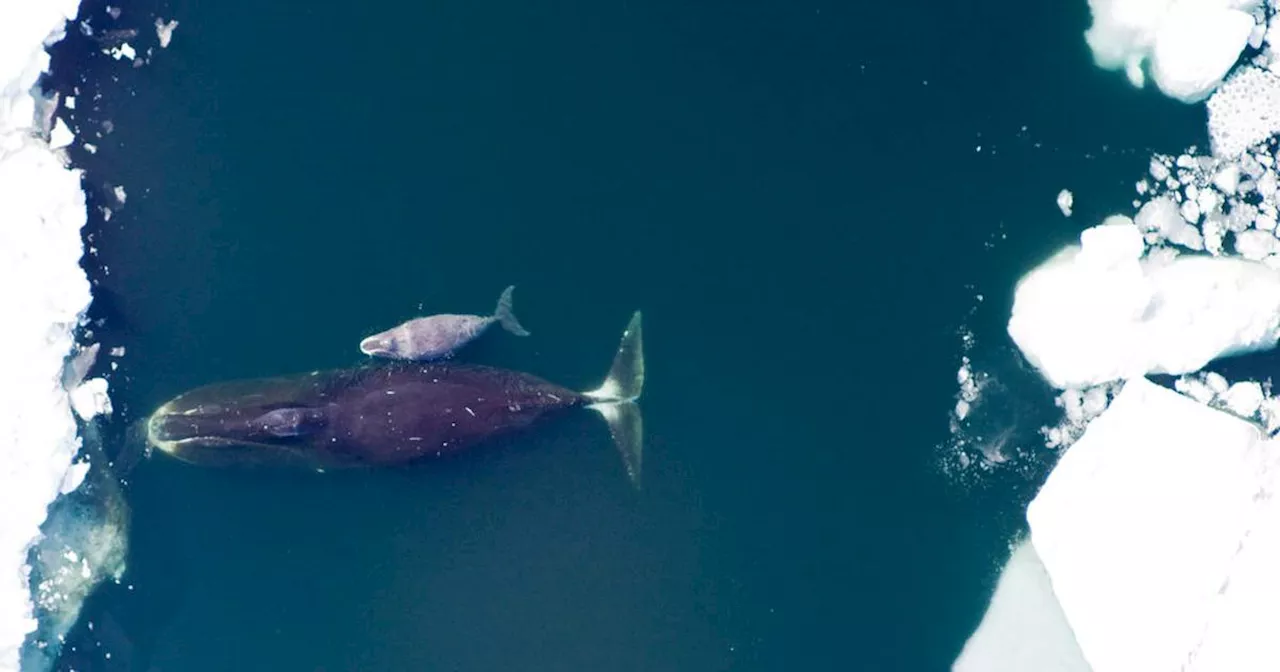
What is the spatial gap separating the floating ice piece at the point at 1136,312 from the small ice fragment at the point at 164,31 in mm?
4949

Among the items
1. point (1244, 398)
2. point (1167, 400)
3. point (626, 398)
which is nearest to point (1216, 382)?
point (1244, 398)

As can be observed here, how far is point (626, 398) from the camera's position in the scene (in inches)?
187

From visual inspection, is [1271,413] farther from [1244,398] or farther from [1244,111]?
[1244,111]

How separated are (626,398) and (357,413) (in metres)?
1.42

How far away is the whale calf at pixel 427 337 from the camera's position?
457 centimetres

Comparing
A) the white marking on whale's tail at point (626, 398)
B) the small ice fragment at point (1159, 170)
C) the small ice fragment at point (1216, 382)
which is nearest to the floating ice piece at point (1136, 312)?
the small ice fragment at point (1216, 382)

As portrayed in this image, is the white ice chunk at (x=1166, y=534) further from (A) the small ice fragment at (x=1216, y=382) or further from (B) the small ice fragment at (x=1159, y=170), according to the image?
(B) the small ice fragment at (x=1159, y=170)

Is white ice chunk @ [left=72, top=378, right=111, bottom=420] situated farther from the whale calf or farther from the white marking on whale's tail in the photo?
the white marking on whale's tail

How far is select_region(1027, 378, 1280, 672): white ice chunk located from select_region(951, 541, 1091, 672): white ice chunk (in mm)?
233

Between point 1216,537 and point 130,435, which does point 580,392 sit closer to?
point 130,435

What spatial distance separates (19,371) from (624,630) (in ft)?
11.2

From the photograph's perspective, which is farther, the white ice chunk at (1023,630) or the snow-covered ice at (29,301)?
the white ice chunk at (1023,630)

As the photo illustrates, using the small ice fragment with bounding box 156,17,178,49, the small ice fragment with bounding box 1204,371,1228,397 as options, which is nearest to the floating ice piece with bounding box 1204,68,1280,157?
the small ice fragment with bounding box 1204,371,1228,397

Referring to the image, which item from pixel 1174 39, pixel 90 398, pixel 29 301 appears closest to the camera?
pixel 29 301
